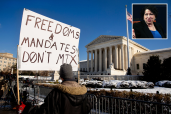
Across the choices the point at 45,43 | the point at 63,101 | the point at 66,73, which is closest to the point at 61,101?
the point at 63,101

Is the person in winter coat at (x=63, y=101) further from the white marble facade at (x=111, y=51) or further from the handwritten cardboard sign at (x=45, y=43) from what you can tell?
the white marble facade at (x=111, y=51)

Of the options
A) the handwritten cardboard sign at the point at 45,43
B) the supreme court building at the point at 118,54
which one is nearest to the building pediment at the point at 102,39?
the supreme court building at the point at 118,54

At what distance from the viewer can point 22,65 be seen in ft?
11.6

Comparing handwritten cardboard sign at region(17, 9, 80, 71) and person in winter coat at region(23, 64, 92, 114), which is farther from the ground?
handwritten cardboard sign at region(17, 9, 80, 71)

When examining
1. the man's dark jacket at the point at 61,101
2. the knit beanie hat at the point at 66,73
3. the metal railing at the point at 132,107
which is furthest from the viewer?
the metal railing at the point at 132,107

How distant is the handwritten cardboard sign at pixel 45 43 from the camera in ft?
11.9

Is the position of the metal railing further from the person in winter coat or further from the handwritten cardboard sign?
the person in winter coat

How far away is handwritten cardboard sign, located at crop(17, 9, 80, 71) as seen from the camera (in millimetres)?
3625

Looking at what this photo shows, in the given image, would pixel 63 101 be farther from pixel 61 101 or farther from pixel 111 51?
pixel 111 51

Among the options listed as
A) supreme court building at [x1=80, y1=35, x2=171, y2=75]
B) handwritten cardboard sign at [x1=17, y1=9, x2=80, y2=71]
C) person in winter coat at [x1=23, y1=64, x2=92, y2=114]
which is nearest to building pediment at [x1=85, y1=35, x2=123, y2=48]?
supreme court building at [x1=80, y1=35, x2=171, y2=75]

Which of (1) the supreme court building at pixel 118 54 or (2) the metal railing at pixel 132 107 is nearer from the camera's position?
(2) the metal railing at pixel 132 107

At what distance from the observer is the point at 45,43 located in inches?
161

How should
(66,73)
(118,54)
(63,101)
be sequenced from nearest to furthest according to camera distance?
(63,101), (66,73), (118,54)

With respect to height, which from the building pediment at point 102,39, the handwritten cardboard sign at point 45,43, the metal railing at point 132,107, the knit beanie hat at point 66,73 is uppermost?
the building pediment at point 102,39
